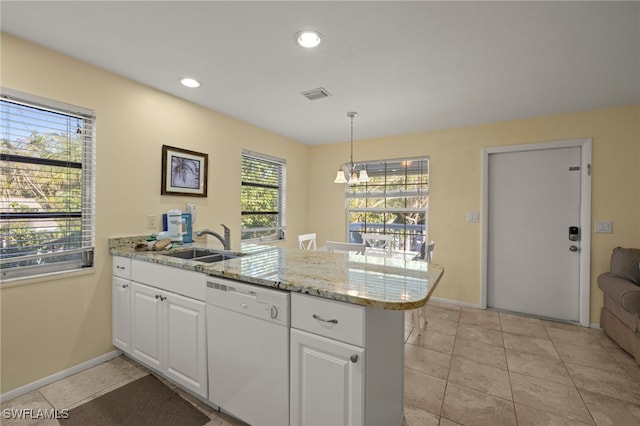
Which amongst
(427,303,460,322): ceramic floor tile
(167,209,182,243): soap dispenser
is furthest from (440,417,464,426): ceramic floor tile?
(167,209,182,243): soap dispenser

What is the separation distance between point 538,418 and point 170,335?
2.34 m

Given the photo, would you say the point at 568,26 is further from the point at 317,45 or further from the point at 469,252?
the point at 469,252

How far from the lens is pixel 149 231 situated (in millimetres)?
2580

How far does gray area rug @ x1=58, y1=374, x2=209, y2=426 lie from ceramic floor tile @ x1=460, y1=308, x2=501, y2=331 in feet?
9.10

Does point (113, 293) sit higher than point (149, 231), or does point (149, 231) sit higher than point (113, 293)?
point (149, 231)

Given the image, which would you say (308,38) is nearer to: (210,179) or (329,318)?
(329,318)

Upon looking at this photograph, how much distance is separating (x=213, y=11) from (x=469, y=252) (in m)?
3.58

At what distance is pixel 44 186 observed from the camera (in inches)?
78.1

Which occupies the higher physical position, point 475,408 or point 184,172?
point 184,172

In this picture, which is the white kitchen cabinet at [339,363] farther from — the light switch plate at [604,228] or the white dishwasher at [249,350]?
the light switch plate at [604,228]

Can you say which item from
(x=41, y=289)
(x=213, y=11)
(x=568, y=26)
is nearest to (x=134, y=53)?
(x=213, y=11)

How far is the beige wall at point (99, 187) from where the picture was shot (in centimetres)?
187

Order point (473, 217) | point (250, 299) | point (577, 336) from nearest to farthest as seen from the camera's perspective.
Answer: point (250, 299) → point (577, 336) → point (473, 217)

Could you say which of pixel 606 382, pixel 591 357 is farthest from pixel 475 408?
pixel 591 357
